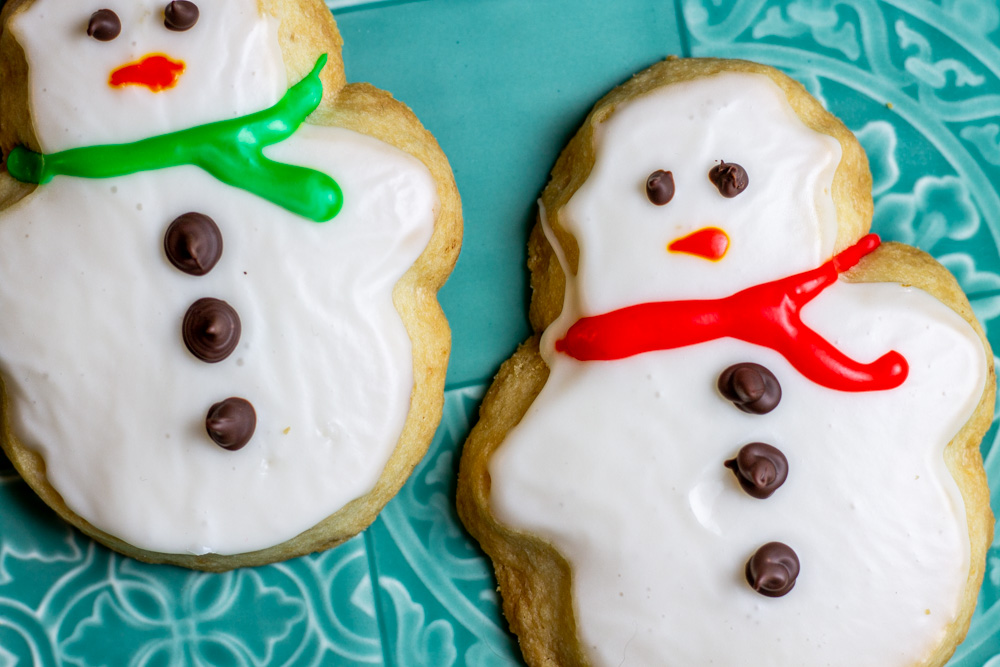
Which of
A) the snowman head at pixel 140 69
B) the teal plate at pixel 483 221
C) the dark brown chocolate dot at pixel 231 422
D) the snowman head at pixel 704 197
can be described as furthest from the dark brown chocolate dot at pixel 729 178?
the dark brown chocolate dot at pixel 231 422

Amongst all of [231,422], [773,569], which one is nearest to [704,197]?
[773,569]

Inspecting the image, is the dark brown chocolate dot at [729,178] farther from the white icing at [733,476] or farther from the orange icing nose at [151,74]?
the orange icing nose at [151,74]

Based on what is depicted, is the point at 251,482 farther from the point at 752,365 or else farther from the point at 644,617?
the point at 752,365

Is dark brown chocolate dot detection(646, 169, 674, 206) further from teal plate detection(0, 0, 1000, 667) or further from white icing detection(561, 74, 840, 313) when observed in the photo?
teal plate detection(0, 0, 1000, 667)

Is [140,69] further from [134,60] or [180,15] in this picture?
[180,15]

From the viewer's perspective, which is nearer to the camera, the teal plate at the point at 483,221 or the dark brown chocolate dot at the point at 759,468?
the dark brown chocolate dot at the point at 759,468

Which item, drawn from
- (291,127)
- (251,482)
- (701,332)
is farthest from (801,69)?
(251,482)

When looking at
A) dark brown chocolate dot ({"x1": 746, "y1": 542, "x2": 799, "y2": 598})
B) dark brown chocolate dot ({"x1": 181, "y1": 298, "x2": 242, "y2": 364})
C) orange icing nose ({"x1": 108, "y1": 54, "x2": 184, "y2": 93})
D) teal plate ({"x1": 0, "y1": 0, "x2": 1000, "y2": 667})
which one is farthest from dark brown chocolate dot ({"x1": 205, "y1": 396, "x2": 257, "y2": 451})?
dark brown chocolate dot ({"x1": 746, "y1": 542, "x2": 799, "y2": 598})
